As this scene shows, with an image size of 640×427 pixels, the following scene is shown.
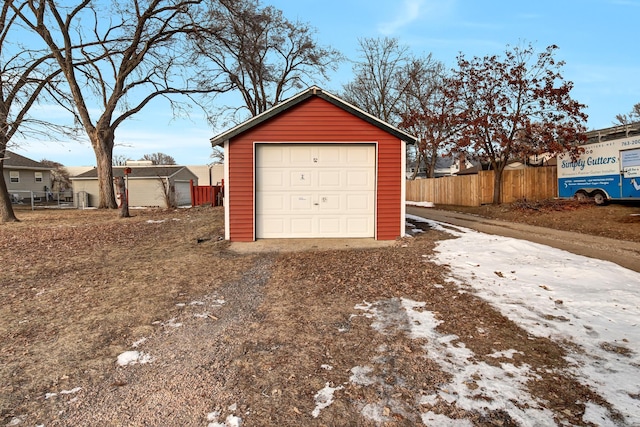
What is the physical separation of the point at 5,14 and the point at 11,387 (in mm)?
19145

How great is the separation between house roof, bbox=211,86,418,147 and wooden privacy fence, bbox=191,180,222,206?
1537 cm

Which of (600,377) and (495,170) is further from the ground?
(495,170)

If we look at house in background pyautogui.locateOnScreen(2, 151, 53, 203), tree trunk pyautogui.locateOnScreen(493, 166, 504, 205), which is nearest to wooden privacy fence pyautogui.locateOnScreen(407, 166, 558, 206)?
tree trunk pyautogui.locateOnScreen(493, 166, 504, 205)

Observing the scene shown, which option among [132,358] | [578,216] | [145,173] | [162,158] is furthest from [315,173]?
[162,158]

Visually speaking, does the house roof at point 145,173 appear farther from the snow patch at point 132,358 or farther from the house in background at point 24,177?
the snow patch at point 132,358

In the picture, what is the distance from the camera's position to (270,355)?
12.8ft

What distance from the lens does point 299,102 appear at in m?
10.3

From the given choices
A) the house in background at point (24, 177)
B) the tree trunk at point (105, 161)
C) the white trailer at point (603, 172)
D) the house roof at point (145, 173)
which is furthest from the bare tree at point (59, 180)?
the white trailer at point (603, 172)

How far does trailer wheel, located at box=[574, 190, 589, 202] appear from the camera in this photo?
16.6 m

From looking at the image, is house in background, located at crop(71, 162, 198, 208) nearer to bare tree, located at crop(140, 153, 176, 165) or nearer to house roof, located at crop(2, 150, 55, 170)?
house roof, located at crop(2, 150, 55, 170)

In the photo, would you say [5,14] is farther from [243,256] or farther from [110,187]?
[243,256]

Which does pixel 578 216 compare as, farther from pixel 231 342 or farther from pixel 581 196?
pixel 231 342

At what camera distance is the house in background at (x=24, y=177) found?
35.5 m

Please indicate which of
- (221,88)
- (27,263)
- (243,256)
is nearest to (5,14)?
(221,88)
